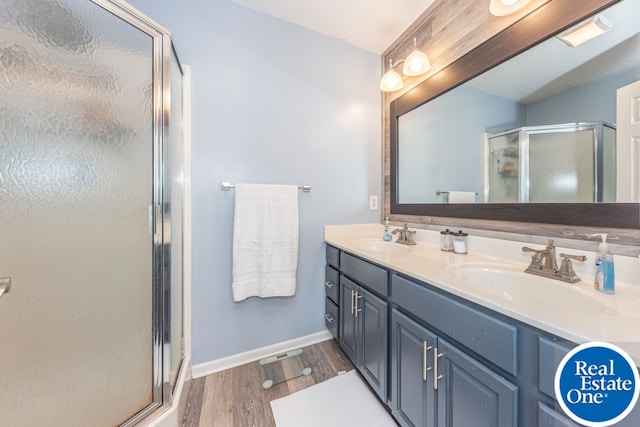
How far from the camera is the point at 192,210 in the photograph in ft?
4.65

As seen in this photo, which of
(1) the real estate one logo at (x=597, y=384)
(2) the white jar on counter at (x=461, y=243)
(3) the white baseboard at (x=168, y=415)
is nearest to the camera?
(1) the real estate one logo at (x=597, y=384)

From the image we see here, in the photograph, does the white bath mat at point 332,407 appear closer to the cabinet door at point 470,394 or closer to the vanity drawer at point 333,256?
the cabinet door at point 470,394

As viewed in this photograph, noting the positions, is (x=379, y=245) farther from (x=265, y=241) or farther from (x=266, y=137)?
(x=266, y=137)

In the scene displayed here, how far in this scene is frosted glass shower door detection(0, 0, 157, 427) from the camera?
74cm

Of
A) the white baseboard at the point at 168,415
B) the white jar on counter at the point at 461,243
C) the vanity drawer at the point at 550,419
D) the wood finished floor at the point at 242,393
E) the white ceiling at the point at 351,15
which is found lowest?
the wood finished floor at the point at 242,393

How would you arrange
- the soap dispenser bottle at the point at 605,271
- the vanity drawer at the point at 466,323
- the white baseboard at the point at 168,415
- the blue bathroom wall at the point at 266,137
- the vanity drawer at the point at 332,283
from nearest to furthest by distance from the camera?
1. the vanity drawer at the point at 466,323
2. the soap dispenser bottle at the point at 605,271
3. the white baseboard at the point at 168,415
4. the blue bathroom wall at the point at 266,137
5. the vanity drawer at the point at 332,283

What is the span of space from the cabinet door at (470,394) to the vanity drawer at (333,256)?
830 mm

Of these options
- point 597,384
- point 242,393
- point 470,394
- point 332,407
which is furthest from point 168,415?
point 597,384

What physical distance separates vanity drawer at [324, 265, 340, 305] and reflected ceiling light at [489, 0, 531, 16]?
161 cm

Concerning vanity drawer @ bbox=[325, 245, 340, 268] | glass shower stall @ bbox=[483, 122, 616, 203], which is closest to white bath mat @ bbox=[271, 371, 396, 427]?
vanity drawer @ bbox=[325, 245, 340, 268]

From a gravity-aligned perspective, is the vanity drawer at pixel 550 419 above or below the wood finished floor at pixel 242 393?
above

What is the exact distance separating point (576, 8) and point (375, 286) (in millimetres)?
1361

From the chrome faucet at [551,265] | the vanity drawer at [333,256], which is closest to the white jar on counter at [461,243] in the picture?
the chrome faucet at [551,265]

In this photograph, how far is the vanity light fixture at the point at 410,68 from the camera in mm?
1516
